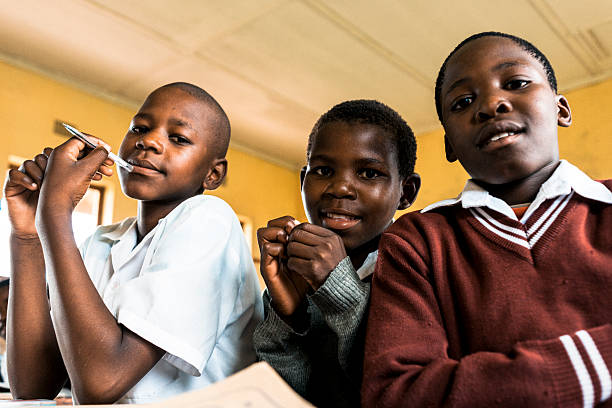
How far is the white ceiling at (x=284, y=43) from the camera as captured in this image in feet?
9.73

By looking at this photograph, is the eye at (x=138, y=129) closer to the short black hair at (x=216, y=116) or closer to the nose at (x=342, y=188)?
the short black hair at (x=216, y=116)

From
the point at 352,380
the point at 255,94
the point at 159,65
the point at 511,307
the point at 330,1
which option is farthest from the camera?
the point at 255,94

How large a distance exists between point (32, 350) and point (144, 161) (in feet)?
1.21

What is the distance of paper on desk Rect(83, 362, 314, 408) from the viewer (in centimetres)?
35

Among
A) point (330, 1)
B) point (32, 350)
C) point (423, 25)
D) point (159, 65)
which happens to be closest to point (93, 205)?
point (159, 65)

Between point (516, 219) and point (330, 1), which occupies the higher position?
point (330, 1)

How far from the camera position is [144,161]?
0.95 metres

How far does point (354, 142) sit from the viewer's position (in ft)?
3.26

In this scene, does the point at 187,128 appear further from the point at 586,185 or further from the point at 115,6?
the point at 115,6

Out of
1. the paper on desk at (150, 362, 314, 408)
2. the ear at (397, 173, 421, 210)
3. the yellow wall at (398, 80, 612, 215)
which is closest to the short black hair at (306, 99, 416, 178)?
the ear at (397, 173, 421, 210)

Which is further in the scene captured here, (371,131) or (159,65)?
(159,65)

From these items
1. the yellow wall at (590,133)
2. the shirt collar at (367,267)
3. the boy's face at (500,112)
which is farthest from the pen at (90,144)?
the yellow wall at (590,133)

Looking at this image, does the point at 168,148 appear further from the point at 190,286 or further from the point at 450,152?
the point at 450,152

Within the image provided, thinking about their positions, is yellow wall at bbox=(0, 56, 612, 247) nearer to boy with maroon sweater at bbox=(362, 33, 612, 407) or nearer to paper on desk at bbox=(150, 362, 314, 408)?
boy with maroon sweater at bbox=(362, 33, 612, 407)
